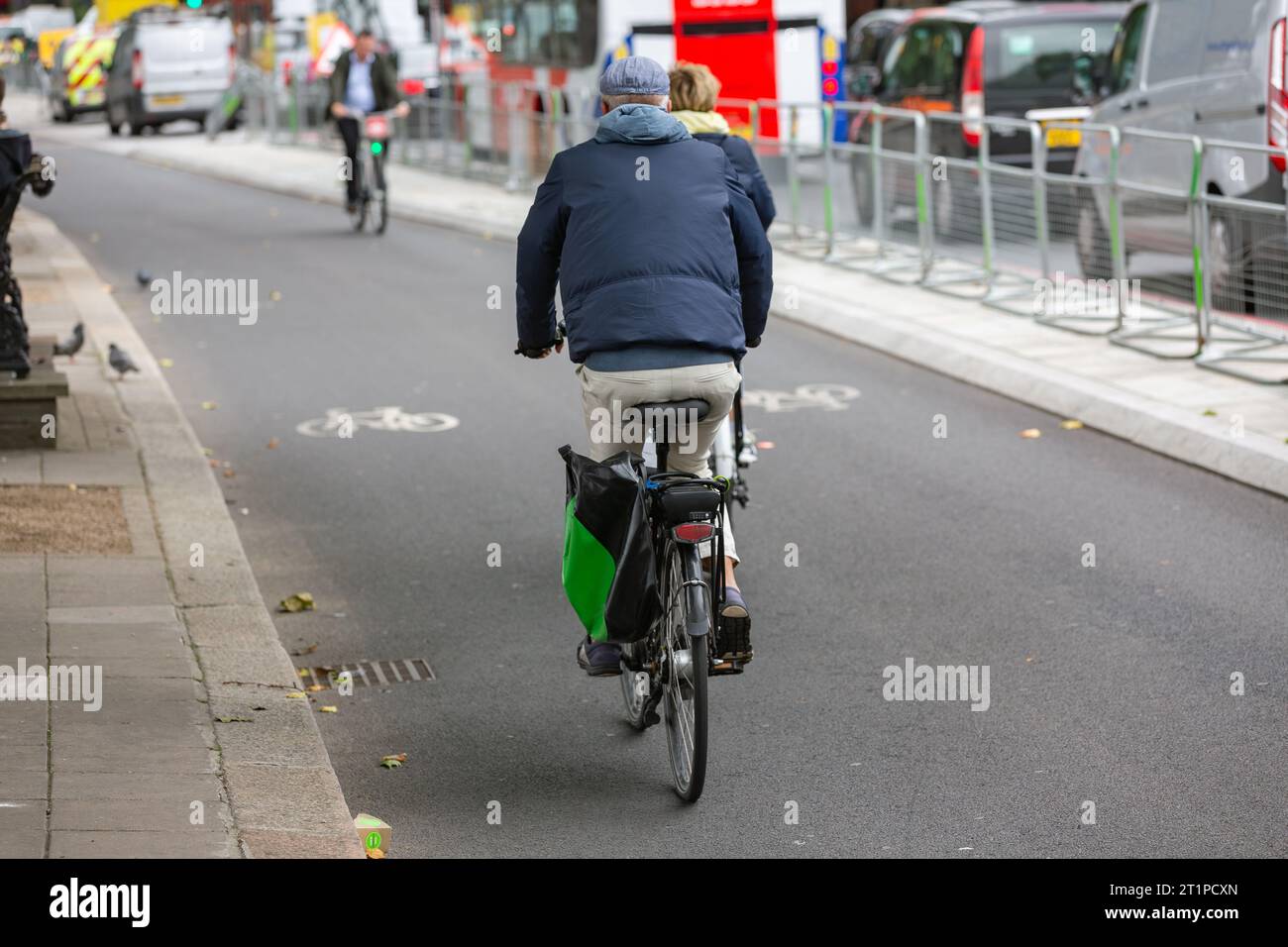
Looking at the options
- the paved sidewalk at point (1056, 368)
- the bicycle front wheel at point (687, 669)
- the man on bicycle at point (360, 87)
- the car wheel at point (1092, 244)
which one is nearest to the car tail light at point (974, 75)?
the paved sidewalk at point (1056, 368)

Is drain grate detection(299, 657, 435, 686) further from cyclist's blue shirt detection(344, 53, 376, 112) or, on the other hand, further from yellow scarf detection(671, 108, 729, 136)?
cyclist's blue shirt detection(344, 53, 376, 112)

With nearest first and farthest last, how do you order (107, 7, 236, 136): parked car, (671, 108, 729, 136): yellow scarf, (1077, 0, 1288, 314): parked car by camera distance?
(671, 108, 729, 136): yellow scarf → (1077, 0, 1288, 314): parked car → (107, 7, 236, 136): parked car

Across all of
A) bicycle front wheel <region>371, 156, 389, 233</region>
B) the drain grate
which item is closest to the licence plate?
bicycle front wheel <region>371, 156, 389, 233</region>

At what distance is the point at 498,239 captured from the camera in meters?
19.8

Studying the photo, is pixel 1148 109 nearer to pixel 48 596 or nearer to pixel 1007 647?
pixel 1007 647

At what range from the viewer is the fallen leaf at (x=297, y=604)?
7.45 m

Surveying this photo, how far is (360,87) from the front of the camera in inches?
790

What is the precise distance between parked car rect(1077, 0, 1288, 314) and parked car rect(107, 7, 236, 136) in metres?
25.7

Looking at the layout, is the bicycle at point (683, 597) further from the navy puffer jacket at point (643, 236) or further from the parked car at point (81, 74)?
the parked car at point (81, 74)

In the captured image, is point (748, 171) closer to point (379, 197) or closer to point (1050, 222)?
point (1050, 222)

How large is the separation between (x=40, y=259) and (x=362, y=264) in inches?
112

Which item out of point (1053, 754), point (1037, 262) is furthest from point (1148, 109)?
point (1053, 754)

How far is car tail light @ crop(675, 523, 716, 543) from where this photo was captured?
5.25 m
